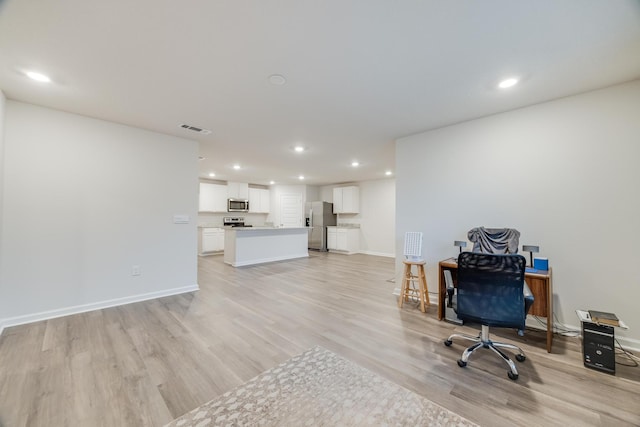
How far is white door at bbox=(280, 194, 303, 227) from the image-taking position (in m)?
9.38

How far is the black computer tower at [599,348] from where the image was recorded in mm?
1934

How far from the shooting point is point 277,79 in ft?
7.57

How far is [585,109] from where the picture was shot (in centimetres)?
254

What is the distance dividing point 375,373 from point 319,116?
2912 millimetres

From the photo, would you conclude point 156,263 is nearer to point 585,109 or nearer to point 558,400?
point 558,400

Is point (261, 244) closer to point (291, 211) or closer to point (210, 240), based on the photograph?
point (210, 240)

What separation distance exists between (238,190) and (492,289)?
825 centimetres

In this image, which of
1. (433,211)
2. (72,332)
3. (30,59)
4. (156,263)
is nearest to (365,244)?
(433,211)

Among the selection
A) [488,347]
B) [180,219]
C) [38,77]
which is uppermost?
[38,77]

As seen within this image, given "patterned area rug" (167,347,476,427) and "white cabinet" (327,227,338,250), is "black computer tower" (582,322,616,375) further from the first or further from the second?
"white cabinet" (327,227,338,250)

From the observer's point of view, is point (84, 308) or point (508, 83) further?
point (84, 308)

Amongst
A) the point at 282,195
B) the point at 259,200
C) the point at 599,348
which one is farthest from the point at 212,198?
the point at 599,348

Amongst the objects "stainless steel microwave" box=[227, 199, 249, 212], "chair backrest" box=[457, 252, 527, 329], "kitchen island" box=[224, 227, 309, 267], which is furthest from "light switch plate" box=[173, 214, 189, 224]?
"stainless steel microwave" box=[227, 199, 249, 212]

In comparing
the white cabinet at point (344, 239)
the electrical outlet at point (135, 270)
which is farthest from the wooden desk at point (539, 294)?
the white cabinet at point (344, 239)
